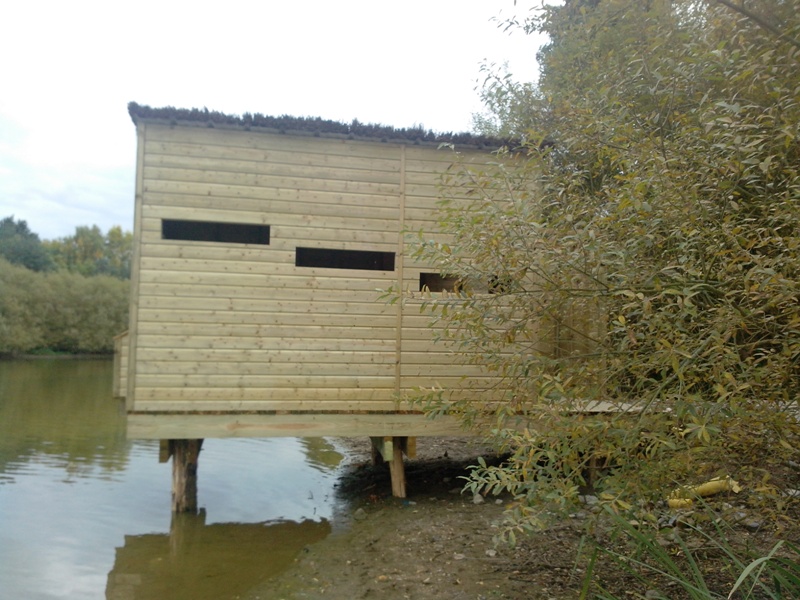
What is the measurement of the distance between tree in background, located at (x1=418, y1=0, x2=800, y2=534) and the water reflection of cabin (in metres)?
3.38

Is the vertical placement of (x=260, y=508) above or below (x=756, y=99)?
below

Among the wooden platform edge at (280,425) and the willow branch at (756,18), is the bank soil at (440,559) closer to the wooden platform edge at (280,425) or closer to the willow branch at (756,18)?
the wooden platform edge at (280,425)

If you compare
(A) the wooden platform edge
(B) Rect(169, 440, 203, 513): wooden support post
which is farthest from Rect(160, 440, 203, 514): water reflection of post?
(A) the wooden platform edge

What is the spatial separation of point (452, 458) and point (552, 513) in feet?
23.7

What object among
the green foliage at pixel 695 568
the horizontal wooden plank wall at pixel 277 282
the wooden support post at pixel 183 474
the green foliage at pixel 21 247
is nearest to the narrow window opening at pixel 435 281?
the horizontal wooden plank wall at pixel 277 282

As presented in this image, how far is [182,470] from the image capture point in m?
8.45

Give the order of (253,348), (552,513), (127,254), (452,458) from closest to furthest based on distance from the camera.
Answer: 1. (552,513)
2. (253,348)
3. (452,458)
4. (127,254)

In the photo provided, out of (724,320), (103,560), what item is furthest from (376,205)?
(724,320)

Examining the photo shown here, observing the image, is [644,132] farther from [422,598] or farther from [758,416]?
[422,598]

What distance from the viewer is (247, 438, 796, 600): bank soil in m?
5.21

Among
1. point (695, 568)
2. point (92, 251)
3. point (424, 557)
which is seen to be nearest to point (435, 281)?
point (424, 557)

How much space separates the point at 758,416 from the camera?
3.32 metres

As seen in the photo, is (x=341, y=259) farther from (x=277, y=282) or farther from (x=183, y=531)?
(x=183, y=531)

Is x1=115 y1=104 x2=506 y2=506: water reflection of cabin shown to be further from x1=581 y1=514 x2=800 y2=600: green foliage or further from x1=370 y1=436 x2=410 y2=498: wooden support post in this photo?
x1=581 y1=514 x2=800 y2=600: green foliage
